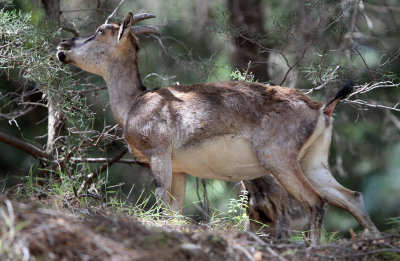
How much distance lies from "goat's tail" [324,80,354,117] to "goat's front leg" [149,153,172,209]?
7.01 ft

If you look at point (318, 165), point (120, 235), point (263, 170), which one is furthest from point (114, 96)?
point (120, 235)

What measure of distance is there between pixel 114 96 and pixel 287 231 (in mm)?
3183

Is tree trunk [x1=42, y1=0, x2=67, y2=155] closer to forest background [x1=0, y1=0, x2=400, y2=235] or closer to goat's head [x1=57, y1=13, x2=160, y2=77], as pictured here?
forest background [x1=0, y1=0, x2=400, y2=235]

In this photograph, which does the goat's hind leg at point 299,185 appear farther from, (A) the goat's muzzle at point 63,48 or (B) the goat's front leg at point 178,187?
(A) the goat's muzzle at point 63,48

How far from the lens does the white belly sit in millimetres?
7215

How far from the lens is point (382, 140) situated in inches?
505

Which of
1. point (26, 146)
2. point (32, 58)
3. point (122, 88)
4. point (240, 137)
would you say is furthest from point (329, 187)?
point (26, 146)

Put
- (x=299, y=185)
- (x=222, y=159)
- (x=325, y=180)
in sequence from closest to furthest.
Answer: (x=299, y=185), (x=325, y=180), (x=222, y=159)

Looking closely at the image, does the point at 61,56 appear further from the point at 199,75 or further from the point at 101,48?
the point at 199,75

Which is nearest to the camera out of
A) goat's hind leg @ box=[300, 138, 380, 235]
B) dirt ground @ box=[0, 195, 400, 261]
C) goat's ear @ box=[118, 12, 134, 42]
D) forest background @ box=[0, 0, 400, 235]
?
dirt ground @ box=[0, 195, 400, 261]

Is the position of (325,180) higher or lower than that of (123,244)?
lower

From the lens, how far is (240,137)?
718cm

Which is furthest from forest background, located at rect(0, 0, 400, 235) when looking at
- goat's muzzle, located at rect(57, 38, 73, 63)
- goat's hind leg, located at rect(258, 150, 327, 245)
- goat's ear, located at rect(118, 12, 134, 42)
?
goat's hind leg, located at rect(258, 150, 327, 245)

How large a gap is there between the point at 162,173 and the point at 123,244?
10.1ft
